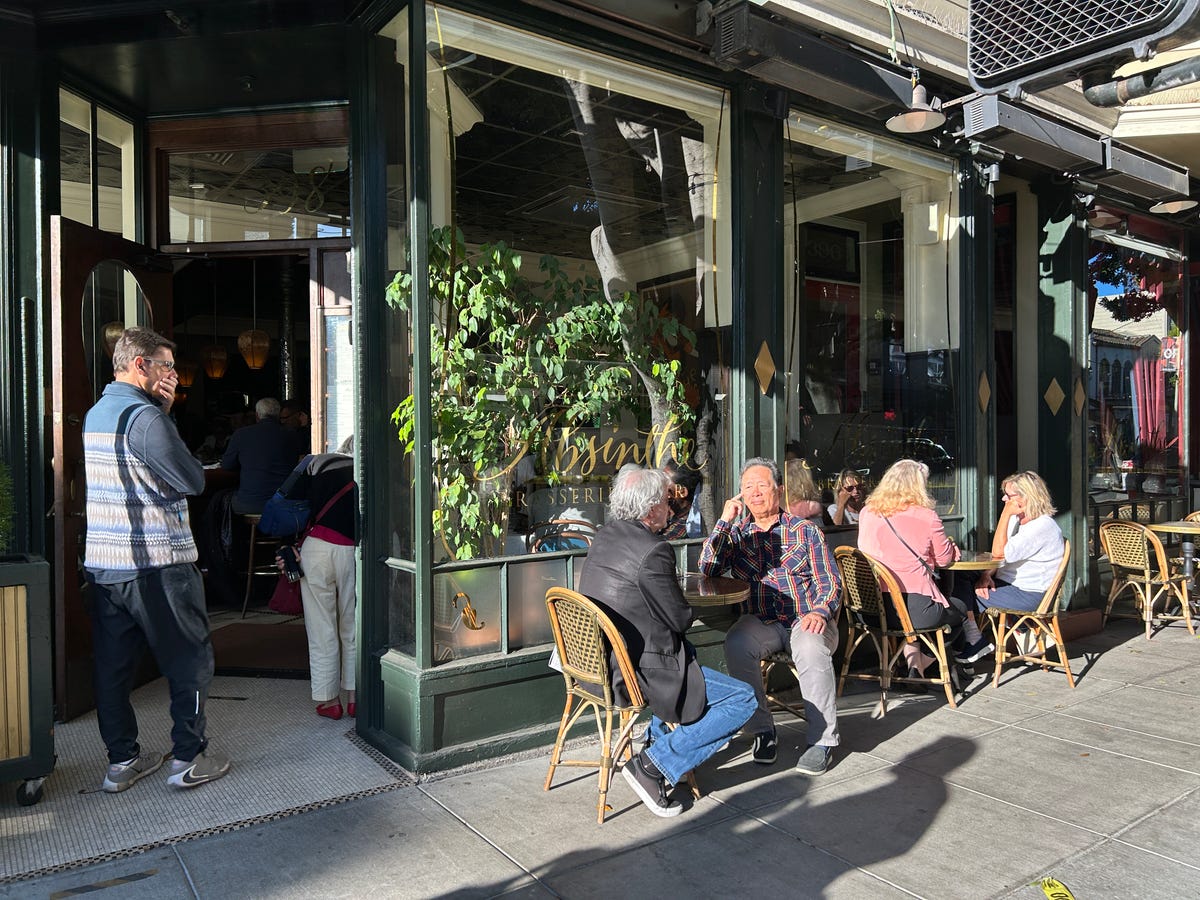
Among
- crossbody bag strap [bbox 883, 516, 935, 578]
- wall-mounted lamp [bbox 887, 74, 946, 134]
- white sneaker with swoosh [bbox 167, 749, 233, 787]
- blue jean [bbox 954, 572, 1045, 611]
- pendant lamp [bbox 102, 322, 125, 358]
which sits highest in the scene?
wall-mounted lamp [bbox 887, 74, 946, 134]

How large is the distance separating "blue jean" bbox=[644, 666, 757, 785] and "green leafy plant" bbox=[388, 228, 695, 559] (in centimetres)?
139

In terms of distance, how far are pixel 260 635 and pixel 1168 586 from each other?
715 centimetres

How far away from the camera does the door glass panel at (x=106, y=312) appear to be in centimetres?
477

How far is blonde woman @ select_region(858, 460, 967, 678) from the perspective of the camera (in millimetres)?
4875

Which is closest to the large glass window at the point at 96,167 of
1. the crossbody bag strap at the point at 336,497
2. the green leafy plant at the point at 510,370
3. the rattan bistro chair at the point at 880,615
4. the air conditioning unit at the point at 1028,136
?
the green leafy plant at the point at 510,370

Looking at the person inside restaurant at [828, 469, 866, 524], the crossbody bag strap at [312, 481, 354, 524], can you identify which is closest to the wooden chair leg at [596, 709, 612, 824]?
the crossbody bag strap at [312, 481, 354, 524]

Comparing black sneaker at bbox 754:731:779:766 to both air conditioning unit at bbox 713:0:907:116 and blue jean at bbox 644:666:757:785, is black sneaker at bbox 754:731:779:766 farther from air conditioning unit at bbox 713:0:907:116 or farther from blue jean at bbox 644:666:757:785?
air conditioning unit at bbox 713:0:907:116

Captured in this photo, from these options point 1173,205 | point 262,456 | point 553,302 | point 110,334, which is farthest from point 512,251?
point 1173,205

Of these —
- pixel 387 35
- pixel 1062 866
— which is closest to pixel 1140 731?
pixel 1062 866

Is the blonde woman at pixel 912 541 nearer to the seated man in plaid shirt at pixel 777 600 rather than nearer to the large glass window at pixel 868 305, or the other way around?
the large glass window at pixel 868 305

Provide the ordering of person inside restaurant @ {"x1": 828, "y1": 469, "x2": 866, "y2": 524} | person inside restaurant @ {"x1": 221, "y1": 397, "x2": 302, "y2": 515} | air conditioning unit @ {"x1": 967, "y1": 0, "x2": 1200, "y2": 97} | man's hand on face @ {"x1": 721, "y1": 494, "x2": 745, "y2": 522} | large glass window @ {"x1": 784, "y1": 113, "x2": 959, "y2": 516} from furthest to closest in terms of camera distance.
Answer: person inside restaurant @ {"x1": 221, "y1": 397, "x2": 302, "y2": 515} → person inside restaurant @ {"x1": 828, "y1": 469, "x2": 866, "y2": 524} → large glass window @ {"x1": 784, "y1": 113, "x2": 959, "y2": 516} → man's hand on face @ {"x1": 721, "y1": 494, "x2": 745, "y2": 522} → air conditioning unit @ {"x1": 967, "y1": 0, "x2": 1200, "y2": 97}

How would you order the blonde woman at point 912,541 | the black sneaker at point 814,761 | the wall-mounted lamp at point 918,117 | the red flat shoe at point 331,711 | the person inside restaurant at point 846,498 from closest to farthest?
the black sneaker at point 814,761
the red flat shoe at point 331,711
the blonde woman at point 912,541
the wall-mounted lamp at point 918,117
the person inside restaurant at point 846,498

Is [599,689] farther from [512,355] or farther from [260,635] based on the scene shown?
[260,635]

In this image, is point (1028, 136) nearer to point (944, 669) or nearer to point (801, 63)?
point (801, 63)
